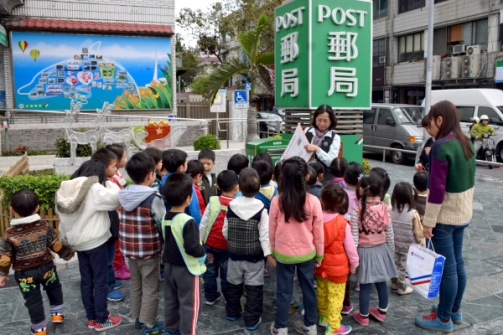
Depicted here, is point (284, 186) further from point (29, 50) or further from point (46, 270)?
point (29, 50)

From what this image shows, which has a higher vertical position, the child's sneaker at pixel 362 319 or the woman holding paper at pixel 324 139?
the woman holding paper at pixel 324 139

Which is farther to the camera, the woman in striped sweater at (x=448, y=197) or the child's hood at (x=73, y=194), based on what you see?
the child's hood at (x=73, y=194)

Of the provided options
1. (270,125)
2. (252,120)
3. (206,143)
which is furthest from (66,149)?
(270,125)

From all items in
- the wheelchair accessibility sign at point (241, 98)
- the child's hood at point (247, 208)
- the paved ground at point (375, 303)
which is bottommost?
the paved ground at point (375, 303)

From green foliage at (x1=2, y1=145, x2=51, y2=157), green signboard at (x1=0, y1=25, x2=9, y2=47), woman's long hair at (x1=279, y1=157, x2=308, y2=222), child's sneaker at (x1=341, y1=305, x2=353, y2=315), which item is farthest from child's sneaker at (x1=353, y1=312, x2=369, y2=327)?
green signboard at (x1=0, y1=25, x2=9, y2=47)

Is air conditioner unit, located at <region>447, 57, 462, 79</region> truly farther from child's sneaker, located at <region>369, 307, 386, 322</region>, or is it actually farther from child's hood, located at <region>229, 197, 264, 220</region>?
child's hood, located at <region>229, 197, 264, 220</region>

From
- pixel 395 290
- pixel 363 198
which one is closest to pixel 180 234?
pixel 363 198

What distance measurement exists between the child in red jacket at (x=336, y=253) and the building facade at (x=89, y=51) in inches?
440

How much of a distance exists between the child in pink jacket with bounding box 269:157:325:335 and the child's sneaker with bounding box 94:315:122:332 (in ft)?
4.41

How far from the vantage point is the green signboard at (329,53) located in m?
5.93

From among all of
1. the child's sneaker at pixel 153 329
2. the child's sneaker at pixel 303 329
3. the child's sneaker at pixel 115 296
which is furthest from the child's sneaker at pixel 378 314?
the child's sneaker at pixel 115 296

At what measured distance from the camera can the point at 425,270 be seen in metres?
3.41

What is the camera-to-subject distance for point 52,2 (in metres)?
12.8

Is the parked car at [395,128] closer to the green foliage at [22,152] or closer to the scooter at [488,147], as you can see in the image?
the scooter at [488,147]
